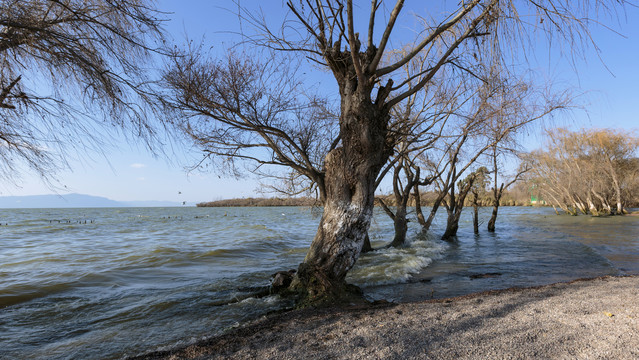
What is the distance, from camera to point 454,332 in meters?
3.02

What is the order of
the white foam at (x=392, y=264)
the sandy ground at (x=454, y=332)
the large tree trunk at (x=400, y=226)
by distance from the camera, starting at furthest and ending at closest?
the large tree trunk at (x=400, y=226)
the white foam at (x=392, y=264)
the sandy ground at (x=454, y=332)

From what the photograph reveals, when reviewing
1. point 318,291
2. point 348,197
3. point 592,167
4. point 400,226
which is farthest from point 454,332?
point 592,167

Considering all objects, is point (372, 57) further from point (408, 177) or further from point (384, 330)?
point (408, 177)

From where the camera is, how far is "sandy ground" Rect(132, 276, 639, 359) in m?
2.61

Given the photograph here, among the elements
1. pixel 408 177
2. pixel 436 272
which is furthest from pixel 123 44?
pixel 408 177

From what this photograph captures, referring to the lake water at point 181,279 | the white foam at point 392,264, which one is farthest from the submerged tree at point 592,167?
the white foam at point 392,264

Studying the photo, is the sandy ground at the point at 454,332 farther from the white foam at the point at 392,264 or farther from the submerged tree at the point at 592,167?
the submerged tree at the point at 592,167

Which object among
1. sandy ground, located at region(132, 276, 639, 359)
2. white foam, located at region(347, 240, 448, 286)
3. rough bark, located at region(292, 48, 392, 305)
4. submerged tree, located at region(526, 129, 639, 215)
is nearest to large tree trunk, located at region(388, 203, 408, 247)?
white foam, located at region(347, 240, 448, 286)

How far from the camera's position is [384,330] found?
3178 millimetres

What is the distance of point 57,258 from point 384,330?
38.6 ft

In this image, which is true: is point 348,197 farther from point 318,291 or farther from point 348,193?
point 318,291

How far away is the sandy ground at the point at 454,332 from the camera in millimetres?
2609

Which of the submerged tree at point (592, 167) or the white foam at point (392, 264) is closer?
the white foam at point (392, 264)

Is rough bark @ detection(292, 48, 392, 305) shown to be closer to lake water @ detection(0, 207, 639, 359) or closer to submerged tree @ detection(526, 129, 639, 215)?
lake water @ detection(0, 207, 639, 359)
